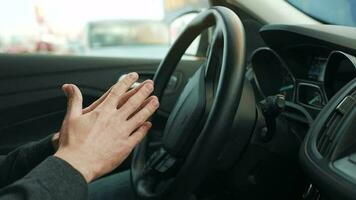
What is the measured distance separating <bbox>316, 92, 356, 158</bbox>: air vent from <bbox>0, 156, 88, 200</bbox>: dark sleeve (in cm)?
41

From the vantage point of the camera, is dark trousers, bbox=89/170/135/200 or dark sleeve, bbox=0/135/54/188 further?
dark trousers, bbox=89/170/135/200

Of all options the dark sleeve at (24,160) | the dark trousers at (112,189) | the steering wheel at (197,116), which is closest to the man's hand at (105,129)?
the steering wheel at (197,116)

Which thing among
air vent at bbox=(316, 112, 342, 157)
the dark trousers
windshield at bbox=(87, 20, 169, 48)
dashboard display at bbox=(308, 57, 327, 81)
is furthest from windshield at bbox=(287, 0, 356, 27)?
windshield at bbox=(87, 20, 169, 48)

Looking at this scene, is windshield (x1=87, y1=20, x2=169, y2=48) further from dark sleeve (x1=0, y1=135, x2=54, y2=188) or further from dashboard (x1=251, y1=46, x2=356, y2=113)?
dark sleeve (x1=0, y1=135, x2=54, y2=188)

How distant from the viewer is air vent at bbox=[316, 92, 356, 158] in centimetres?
90

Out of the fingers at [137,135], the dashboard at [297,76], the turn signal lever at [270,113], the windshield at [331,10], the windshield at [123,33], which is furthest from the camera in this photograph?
the windshield at [123,33]

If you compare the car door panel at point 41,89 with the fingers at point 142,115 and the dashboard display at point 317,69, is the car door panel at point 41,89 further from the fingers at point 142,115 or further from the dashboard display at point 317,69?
the fingers at point 142,115

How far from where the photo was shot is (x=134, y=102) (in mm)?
851

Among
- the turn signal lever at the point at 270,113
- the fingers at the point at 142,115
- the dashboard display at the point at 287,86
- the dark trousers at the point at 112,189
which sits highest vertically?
the fingers at the point at 142,115

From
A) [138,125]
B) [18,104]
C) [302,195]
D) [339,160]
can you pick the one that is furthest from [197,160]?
[18,104]

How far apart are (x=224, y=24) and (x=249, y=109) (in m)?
0.17

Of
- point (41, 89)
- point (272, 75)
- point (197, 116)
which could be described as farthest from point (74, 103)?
point (41, 89)

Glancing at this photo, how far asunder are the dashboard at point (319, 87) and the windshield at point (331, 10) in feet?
0.76

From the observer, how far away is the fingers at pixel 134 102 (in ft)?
2.76
